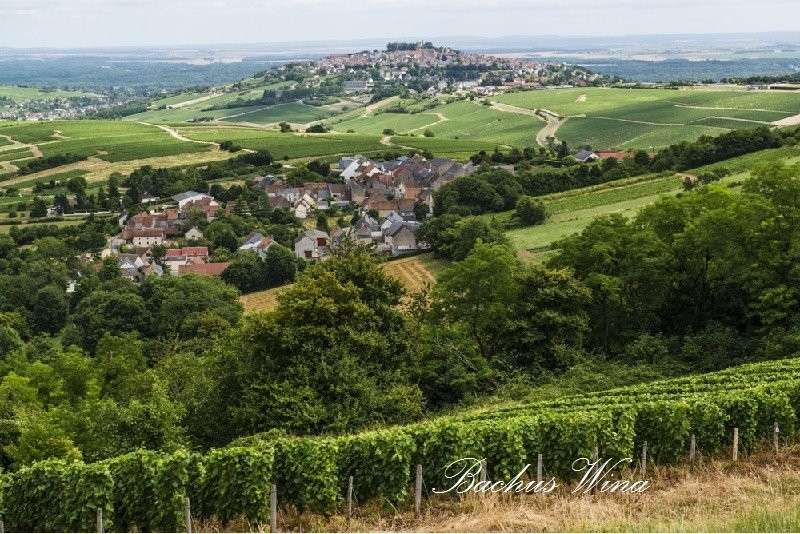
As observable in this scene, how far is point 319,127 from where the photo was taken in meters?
135

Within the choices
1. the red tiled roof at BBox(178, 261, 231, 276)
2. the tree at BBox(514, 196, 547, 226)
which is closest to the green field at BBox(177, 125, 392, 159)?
the red tiled roof at BBox(178, 261, 231, 276)

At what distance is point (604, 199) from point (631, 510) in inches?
2021

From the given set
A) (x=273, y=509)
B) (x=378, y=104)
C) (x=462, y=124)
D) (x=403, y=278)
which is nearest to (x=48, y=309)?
(x=403, y=278)

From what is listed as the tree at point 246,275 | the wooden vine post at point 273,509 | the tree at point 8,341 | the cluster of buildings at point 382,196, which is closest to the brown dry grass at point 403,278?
the tree at point 246,275

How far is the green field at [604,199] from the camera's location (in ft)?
183

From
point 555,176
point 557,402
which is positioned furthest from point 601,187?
point 557,402

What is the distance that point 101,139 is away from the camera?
126 meters

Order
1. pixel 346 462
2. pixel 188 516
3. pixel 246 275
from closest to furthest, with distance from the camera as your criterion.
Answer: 1. pixel 188 516
2. pixel 346 462
3. pixel 246 275

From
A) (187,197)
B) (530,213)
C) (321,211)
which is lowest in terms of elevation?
(321,211)

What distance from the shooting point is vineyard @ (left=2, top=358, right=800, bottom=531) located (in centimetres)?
1468

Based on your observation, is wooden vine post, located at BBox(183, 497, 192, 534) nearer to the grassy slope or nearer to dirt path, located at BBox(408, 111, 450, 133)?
the grassy slope

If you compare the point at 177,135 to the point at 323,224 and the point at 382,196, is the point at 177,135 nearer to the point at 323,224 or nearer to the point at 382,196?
the point at 382,196

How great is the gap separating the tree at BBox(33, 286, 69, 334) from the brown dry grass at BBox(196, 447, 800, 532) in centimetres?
4674

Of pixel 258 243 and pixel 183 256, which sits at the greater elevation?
pixel 258 243
